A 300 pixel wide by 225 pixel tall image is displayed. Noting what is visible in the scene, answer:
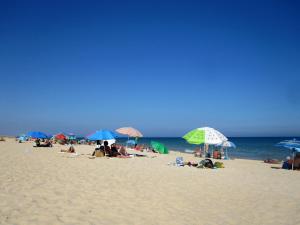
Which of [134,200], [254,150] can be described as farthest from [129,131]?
[254,150]

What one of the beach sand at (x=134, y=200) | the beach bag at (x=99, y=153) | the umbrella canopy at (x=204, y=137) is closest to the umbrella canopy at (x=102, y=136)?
the beach bag at (x=99, y=153)

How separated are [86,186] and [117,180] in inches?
62.3

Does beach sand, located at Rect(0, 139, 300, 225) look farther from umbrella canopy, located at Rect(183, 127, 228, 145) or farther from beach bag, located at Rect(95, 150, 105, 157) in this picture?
beach bag, located at Rect(95, 150, 105, 157)

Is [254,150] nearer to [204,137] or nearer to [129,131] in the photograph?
[129,131]

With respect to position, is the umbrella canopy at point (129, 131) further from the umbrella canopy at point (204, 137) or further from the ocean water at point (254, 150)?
the ocean water at point (254, 150)

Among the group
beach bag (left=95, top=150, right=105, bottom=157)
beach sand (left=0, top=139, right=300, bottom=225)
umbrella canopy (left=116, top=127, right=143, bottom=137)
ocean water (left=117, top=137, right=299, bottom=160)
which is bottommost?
beach sand (left=0, top=139, right=300, bottom=225)

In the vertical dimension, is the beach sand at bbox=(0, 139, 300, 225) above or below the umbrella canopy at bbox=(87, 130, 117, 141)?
below

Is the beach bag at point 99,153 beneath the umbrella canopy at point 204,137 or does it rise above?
beneath

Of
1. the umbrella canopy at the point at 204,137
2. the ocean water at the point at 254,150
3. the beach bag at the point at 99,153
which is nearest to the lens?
the umbrella canopy at the point at 204,137

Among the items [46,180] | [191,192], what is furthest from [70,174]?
[191,192]

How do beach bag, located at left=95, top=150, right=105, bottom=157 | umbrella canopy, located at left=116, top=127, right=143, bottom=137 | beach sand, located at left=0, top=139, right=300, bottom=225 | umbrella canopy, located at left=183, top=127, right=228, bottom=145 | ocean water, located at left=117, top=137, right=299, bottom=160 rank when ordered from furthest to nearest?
ocean water, located at left=117, top=137, right=299, bottom=160 < umbrella canopy, located at left=116, top=127, right=143, bottom=137 < beach bag, located at left=95, top=150, right=105, bottom=157 < umbrella canopy, located at left=183, top=127, right=228, bottom=145 < beach sand, located at left=0, top=139, right=300, bottom=225

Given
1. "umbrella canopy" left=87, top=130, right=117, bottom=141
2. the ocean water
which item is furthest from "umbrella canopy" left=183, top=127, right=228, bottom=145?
the ocean water

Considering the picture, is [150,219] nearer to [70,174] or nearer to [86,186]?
[86,186]

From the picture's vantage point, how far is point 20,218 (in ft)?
17.0
